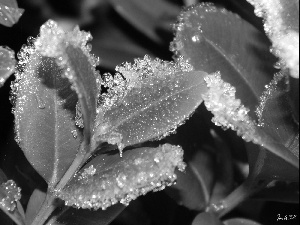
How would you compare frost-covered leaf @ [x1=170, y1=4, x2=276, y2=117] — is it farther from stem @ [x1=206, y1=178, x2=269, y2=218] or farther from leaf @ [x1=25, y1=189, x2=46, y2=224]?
leaf @ [x1=25, y1=189, x2=46, y2=224]

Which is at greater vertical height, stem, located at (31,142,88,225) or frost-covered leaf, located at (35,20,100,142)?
frost-covered leaf, located at (35,20,100,142)

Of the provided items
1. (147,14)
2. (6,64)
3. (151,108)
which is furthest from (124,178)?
(147,14)

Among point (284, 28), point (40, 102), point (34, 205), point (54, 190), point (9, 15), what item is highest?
point (284, 28)

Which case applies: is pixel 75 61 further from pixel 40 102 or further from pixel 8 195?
pixel 8 195

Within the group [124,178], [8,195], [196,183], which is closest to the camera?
[124,178]

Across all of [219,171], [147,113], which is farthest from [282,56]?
[219,171]

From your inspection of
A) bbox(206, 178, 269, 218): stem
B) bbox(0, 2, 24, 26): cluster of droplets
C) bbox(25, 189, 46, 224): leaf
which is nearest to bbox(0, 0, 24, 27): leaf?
bbox(0, 2, 24, 26): cluster of droplets
